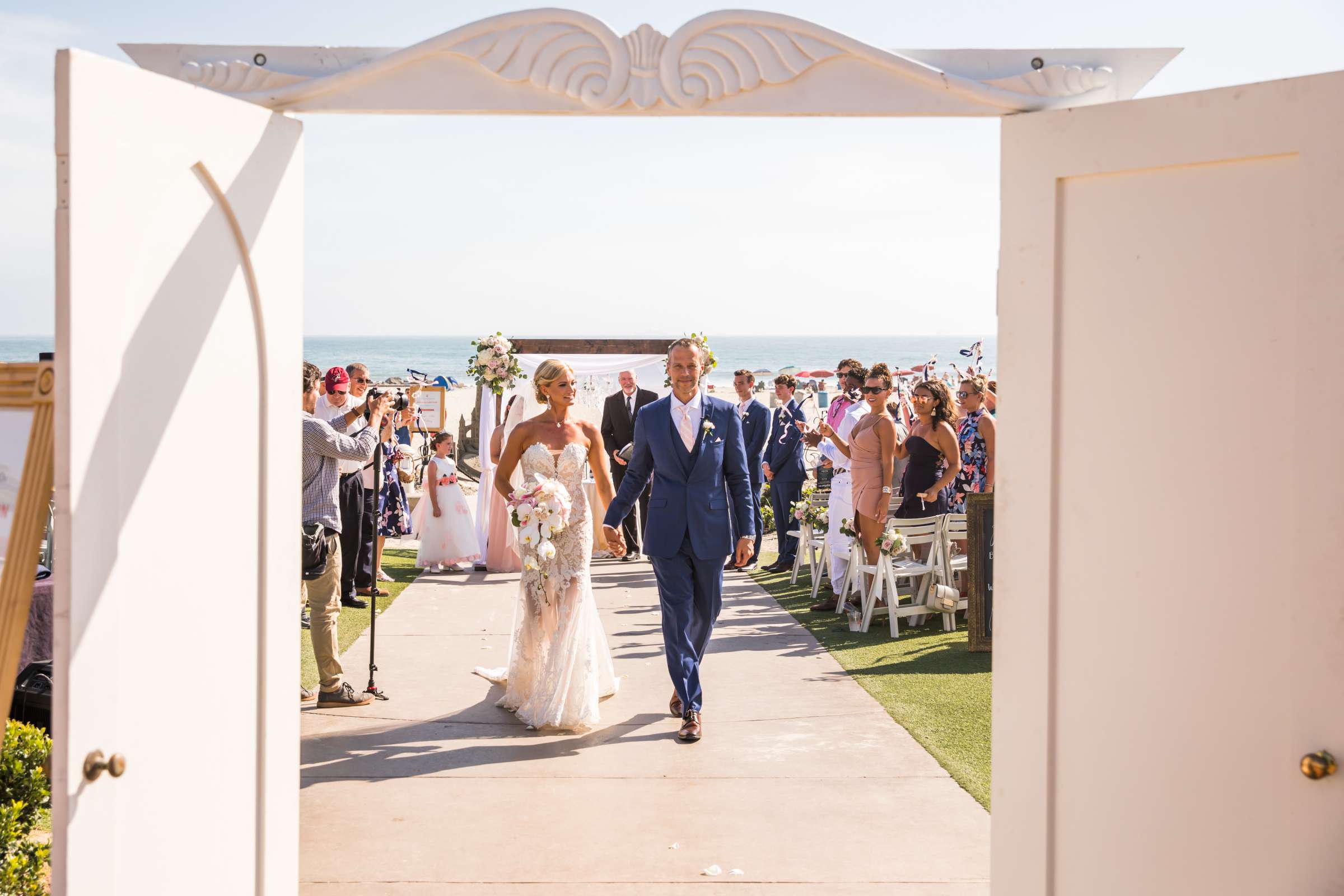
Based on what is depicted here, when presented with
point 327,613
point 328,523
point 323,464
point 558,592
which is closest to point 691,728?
point 558,592

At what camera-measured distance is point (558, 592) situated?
6.98m

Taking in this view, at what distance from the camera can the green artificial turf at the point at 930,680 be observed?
6.31 m

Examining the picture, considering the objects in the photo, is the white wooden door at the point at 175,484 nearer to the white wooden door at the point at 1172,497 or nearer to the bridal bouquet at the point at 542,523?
the white wooden door at the point at 1172,497

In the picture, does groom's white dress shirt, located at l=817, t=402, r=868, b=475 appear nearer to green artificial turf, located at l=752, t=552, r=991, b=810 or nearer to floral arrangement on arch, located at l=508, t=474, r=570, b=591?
green artificial turf, located at l=752, t=552, r=991, b=810

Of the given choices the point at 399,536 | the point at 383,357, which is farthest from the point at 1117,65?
the point at 383,357

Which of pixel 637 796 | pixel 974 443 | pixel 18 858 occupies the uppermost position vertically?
pixel 974 443

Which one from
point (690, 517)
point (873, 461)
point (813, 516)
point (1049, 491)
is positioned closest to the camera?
point (1049, 491)

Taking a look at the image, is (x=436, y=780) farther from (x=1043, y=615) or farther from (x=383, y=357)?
(x=383, y=357)

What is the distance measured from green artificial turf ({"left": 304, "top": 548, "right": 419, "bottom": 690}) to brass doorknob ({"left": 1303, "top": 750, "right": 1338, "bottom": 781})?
13.9ft

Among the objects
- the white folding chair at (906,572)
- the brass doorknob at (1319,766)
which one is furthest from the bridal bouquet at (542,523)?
the brass doorknob at (1319,766)

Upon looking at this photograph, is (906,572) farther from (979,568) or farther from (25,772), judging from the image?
(25,772)

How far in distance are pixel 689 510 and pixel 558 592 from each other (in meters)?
1.01

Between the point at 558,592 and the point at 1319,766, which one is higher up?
the point at 1319,766

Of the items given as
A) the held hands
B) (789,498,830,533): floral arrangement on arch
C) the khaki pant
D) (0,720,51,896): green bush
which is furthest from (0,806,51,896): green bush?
(789,498,830,533): floral arrangement on arch
